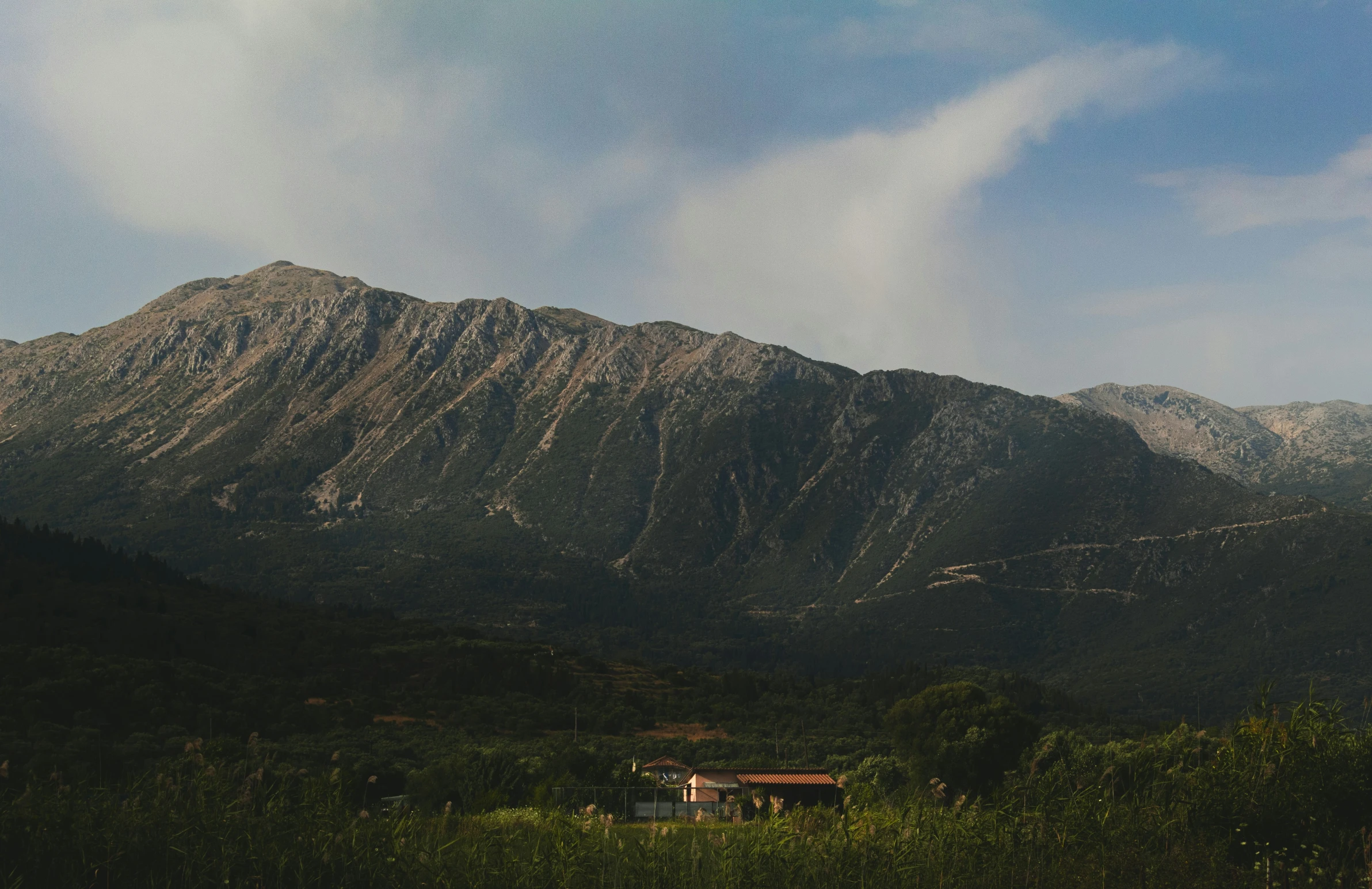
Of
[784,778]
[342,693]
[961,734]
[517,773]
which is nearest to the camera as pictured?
[517,773]

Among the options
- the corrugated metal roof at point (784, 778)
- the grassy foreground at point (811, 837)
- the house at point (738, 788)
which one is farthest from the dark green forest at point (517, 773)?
the corrugated metal roof at point (784, 778)

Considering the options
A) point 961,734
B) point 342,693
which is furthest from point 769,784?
point 342,693

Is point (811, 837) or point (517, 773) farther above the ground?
point (811, 837)

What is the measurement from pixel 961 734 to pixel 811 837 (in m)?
69.8

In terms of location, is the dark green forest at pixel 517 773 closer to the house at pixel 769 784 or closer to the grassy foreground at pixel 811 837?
the grassy foreground at pixel 811 837

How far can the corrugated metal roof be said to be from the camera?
209ft

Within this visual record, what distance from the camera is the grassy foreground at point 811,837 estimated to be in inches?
691

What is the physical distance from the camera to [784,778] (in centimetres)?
6544

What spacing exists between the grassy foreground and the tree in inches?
2192

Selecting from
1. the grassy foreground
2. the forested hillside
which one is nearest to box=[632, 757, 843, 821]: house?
the forested hillside

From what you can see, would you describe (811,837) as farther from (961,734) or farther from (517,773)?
(961,734)

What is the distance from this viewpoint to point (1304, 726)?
2331cm


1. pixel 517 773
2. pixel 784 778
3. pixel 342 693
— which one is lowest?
pixel 342 693

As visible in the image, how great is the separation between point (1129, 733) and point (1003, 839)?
121m
